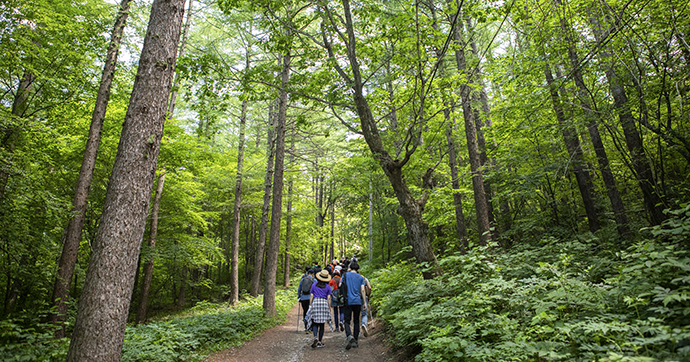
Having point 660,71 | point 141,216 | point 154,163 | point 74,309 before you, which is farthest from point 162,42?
point 74,309

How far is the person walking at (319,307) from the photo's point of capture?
7.13 metres

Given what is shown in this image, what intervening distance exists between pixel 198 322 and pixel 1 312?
21.1 ft

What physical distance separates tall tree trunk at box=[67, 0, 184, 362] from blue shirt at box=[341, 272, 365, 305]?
420 cm

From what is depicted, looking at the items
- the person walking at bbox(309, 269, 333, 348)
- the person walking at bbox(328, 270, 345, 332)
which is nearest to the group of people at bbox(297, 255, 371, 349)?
the person walking at bbox(309, 269, 333, 348)

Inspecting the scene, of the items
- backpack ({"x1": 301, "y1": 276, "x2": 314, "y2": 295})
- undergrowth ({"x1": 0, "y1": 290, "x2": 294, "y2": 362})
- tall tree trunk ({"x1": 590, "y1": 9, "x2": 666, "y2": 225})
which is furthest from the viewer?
backpack ({"x1": 301, "y1": 276, "x2": 314, "y2": 295})

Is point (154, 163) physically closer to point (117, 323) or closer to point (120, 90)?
point (117, 323)

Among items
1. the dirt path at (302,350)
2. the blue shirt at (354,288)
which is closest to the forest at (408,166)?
the dirt path at (302,350)

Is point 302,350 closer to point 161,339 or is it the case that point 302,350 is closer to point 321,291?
point 321,291

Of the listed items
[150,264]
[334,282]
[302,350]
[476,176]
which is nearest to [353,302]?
[302,350]

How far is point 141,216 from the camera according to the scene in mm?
3918

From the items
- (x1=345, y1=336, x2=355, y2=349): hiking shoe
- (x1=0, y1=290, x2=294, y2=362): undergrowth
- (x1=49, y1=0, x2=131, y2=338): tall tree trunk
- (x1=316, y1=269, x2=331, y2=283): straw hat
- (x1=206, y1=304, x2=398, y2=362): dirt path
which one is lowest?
(x1=206, y1=304, x2=398, y2=362): dirt path

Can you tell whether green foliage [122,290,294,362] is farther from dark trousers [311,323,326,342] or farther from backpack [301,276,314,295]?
dark trousers [311,323,326,342]

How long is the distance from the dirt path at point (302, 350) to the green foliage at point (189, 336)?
317 mm

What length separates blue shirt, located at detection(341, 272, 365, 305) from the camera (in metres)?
6.76
